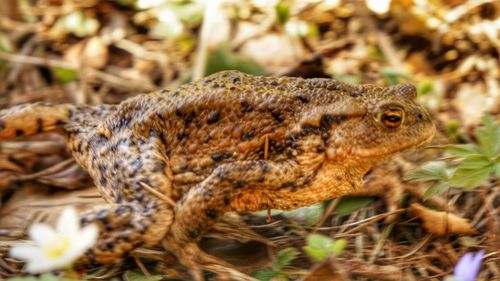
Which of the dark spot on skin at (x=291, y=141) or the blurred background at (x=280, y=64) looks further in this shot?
the blurred background at (x=280, y=64)

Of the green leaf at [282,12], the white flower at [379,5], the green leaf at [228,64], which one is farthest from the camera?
the green leaf at [282,12]

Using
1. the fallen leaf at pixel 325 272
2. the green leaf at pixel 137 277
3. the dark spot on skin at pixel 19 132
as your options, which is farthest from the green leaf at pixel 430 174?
the dark spot on skin at pixel 19 132

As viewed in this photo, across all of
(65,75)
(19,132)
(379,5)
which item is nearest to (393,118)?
(379,5)

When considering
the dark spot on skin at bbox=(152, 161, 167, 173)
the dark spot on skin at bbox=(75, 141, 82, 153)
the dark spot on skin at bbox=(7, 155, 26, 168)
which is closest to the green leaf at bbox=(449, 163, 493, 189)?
A: the dark spot on skin at bbox=(152, 161, 167, 173)

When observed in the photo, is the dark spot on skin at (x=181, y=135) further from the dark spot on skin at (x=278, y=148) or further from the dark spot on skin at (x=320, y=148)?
the dark spot on skin at (x=320, y=148)

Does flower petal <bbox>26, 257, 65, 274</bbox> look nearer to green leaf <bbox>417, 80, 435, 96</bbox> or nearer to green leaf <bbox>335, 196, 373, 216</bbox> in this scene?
Result: green leaf <bbox>335, 196, 373, 216</bbox>
